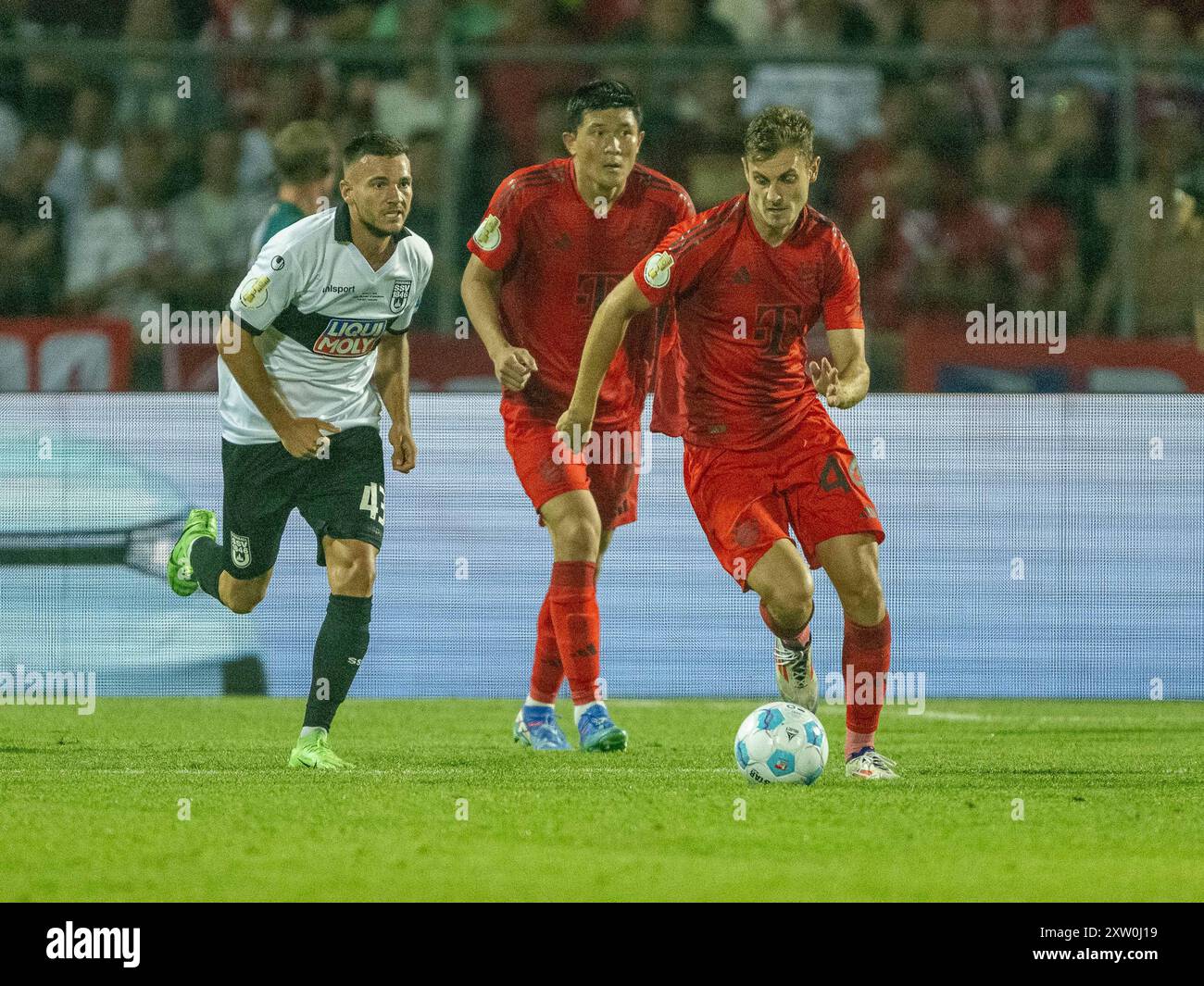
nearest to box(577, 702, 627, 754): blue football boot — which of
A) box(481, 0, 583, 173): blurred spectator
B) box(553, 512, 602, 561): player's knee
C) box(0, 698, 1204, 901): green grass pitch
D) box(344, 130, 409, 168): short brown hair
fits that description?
box(0, 698, 1204, 901): green grass pitch

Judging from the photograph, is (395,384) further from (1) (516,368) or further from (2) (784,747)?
(2) (784,747)

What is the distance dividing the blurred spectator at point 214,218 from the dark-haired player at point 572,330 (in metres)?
3.41

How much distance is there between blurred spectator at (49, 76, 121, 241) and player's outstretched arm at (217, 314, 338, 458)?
4.42m

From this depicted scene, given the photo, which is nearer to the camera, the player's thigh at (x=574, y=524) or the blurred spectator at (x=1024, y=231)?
the player's thigh at (x=574, y=524)

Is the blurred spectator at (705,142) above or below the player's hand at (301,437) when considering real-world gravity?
above

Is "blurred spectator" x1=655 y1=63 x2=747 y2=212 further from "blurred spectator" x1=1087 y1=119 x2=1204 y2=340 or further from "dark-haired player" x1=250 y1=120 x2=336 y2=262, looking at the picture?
"dark-haired player" x1=250 y1=120 x2=336 y2=262

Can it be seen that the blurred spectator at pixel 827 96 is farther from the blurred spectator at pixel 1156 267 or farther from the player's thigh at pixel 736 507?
the player's thigh at pixel 736 507

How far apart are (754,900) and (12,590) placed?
596 centimetres

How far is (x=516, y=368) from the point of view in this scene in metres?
6.90

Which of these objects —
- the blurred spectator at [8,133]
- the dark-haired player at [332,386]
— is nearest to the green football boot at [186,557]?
the dark-haired player at [332,386]

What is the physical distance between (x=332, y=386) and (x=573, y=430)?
0.81 m

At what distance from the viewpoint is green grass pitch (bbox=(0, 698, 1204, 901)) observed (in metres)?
4.53

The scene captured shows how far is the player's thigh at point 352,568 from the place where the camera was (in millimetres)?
6613
